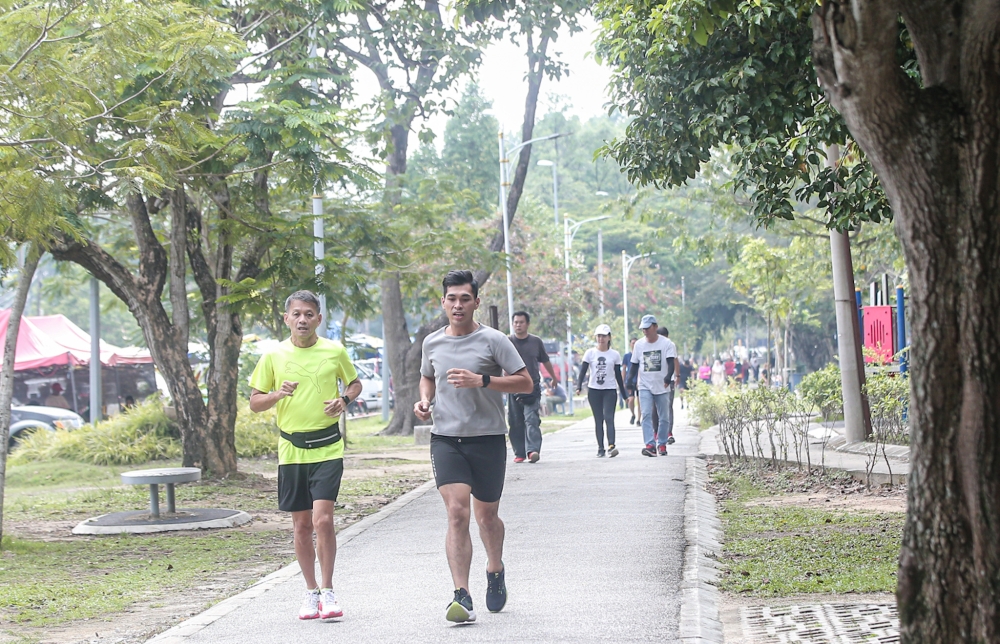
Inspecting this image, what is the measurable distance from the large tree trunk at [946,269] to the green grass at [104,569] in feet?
16.6

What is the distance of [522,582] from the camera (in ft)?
23.7

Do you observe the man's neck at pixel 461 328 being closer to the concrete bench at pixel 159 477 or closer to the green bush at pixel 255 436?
the concrete bench at pixel 159 477

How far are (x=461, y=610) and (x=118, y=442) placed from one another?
1603 centimetres

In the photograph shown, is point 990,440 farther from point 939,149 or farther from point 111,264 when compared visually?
point 111,264

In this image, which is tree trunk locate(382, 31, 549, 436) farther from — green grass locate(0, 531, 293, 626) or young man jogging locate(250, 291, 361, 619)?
young man jogging locate(250, 291, 361, 619)

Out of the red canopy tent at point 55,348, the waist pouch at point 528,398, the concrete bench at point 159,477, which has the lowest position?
the concrete bench at point 159,477

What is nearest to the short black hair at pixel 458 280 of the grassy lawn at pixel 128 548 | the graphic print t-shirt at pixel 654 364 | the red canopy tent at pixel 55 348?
the grassy lawn at pixel 128 548

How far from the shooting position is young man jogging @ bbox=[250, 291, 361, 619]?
656 cm

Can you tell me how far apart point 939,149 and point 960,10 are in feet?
1.80

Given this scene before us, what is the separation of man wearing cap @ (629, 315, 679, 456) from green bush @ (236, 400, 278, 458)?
25.9ft

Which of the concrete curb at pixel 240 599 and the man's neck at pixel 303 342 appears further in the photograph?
the man's neck at pixel 303 342

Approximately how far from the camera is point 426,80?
73.3 feet

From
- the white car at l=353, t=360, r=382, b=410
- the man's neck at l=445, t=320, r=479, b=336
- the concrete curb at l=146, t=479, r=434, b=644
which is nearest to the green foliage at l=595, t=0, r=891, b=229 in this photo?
the man's neck at l=445, t=320, r=479, b=336

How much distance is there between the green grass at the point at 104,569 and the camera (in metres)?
7.59
